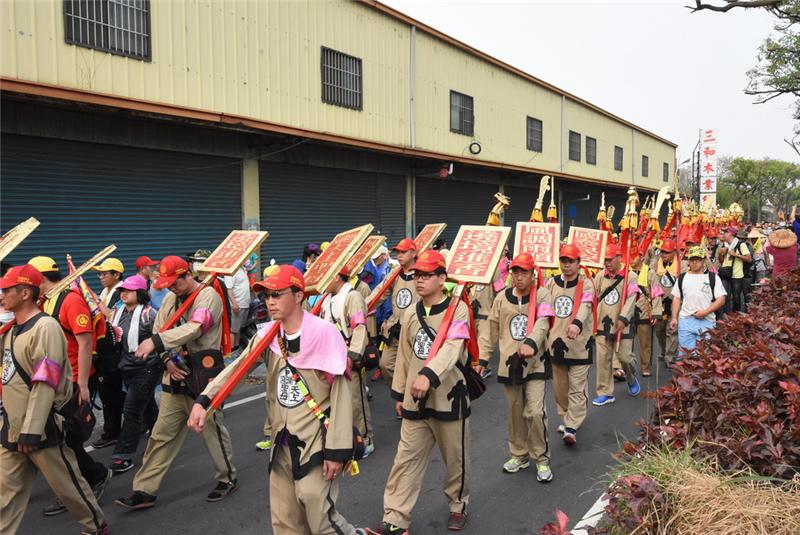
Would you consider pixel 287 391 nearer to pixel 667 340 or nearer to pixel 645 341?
pixel 645 341

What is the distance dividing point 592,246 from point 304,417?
4.96 meters

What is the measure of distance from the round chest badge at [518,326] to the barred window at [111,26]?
27.2ft

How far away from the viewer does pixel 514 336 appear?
530 cm

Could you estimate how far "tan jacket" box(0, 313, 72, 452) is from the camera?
12.4 ft

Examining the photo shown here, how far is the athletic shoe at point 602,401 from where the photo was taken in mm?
7464

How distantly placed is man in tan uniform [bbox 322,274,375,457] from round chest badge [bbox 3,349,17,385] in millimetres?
Answer: 2465

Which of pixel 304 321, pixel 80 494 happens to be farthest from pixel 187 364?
pixel 304 321

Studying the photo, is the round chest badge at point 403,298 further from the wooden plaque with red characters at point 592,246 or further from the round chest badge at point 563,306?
the wooden plaque with red characters at point 592,246

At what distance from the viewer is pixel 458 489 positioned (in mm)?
4312

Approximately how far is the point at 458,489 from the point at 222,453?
206 centimetres

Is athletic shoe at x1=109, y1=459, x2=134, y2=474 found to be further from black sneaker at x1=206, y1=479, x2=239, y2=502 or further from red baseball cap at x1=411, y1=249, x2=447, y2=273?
red baseball cap at x1=411, y1=249, x2=447, y2=273

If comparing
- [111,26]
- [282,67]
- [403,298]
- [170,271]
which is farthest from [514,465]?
[282,67]

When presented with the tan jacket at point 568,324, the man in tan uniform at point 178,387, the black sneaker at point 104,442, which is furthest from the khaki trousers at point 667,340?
the black sneaker at point 104,442

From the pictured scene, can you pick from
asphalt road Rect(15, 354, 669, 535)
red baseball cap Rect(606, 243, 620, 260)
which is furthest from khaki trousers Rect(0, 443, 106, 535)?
red baseball cap Rect(606, 243, 620, 260)
